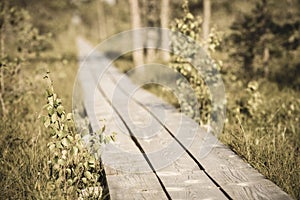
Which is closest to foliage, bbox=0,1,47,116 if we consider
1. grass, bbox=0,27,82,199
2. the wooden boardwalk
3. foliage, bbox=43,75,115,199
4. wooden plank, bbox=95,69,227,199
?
grass, bbox=0,27,82,199

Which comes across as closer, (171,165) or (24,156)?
(171,165)

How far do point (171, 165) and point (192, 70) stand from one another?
2.65m

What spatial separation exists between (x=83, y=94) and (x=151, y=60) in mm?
5839

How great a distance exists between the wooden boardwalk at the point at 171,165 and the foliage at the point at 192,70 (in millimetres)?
435

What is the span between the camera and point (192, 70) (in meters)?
5.49

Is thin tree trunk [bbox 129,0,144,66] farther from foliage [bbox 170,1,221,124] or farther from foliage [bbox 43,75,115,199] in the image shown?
foliage [bbox 43,75,115,199]

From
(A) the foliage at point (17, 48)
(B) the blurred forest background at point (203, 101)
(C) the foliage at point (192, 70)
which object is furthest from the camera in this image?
(A) the foliage at point (17, 48)

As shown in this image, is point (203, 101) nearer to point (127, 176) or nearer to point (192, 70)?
point (192, 70)

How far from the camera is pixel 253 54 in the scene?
333 inches

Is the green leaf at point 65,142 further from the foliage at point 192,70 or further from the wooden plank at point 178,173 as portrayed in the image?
the foliage at point 192,70

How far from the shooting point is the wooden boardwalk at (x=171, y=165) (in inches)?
101

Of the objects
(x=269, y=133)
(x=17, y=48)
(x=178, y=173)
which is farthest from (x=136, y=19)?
(x=178, y=173)

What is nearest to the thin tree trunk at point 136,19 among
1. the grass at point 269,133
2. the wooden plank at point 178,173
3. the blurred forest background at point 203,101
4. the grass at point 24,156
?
the blurred forest background at point 203,101

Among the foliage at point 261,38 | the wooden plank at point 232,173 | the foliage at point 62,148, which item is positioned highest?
the foliage at point 261,38
